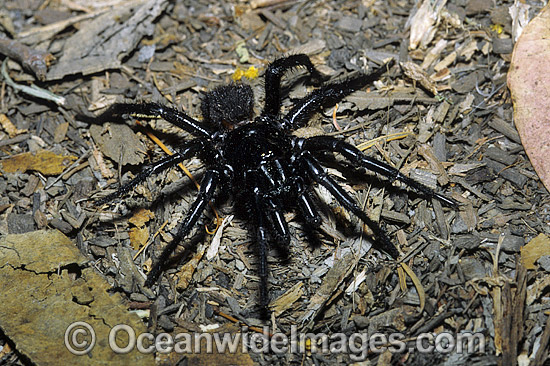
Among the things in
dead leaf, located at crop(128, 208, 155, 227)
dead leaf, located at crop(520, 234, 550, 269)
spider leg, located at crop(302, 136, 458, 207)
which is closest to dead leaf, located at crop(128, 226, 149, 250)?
dead leaf, located at crop(128, 208, 155, 227)

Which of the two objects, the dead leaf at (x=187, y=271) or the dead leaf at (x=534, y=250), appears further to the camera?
the dead leaf at (x=187, y=271)

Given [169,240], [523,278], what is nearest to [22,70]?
[169,240]

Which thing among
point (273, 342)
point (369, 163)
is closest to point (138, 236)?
point (273, 342)

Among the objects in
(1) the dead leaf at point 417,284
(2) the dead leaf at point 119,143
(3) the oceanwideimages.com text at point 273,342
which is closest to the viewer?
(3) the oceanwideimages.com text at point 273,342

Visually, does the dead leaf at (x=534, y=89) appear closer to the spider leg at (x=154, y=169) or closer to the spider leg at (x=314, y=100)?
the spider leg at (x=314, y=100)

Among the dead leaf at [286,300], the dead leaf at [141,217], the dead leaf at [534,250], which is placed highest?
the dead leaf at [141,217]

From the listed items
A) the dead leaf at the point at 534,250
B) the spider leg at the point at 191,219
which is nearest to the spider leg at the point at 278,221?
the spider leg at the point at 191,219

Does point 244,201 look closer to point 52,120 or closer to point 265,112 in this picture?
point 265,112
